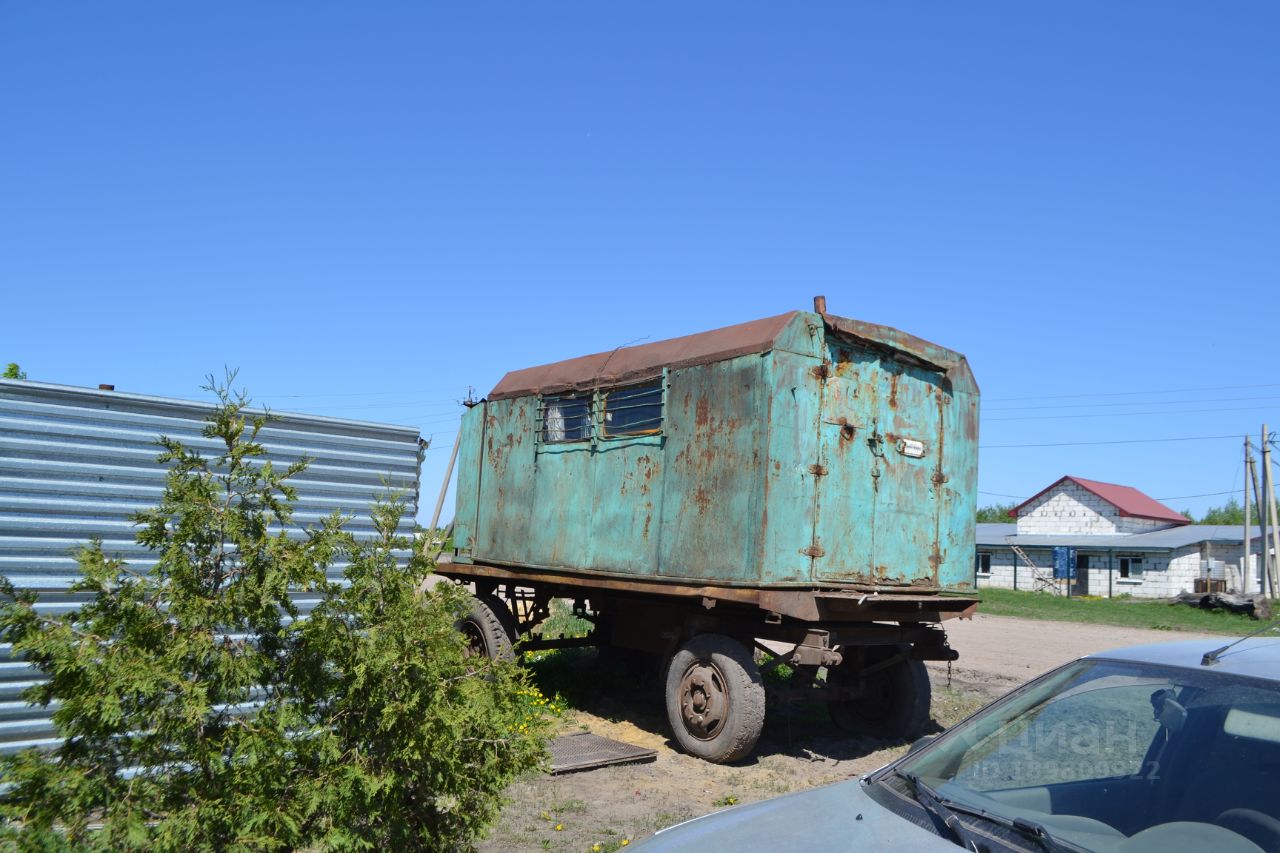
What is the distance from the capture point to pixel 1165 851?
2.70m

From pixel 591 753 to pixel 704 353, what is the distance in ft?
10.9

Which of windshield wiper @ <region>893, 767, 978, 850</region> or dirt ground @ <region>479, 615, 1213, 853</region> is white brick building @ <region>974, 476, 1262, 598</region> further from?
windshield wiper @ <region>893, 767, 978, 850</region>

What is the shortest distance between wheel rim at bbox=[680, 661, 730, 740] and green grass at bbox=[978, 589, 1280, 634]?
1938 cm

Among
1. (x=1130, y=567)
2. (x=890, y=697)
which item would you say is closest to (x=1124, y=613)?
(x=1130, y=567)

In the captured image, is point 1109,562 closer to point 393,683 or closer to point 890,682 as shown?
point 890,682

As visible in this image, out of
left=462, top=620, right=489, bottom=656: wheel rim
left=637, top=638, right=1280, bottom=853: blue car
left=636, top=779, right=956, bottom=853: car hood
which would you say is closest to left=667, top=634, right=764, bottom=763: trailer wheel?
left=462, top=620, right=489, bottom=656: wheel rim

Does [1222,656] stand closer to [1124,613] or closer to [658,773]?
[658,773]

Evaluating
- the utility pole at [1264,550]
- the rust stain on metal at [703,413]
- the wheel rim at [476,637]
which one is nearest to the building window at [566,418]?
the rust stain on metal at [703,413]

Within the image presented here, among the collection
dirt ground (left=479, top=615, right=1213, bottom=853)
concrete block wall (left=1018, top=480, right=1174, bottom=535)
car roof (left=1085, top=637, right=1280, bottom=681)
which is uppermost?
concrete block wall (left=1018, top=480, right=1174, bottom=535)

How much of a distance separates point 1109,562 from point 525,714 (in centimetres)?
4157

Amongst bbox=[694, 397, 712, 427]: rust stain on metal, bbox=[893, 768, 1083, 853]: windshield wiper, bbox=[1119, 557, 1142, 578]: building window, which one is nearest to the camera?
bbox=[893, 768, 1083, 853]: windshield wiper

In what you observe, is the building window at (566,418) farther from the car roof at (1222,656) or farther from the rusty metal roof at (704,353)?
the car roof at (1222,656)

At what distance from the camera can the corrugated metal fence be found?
4.71m

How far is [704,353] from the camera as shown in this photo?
8.23 meters
